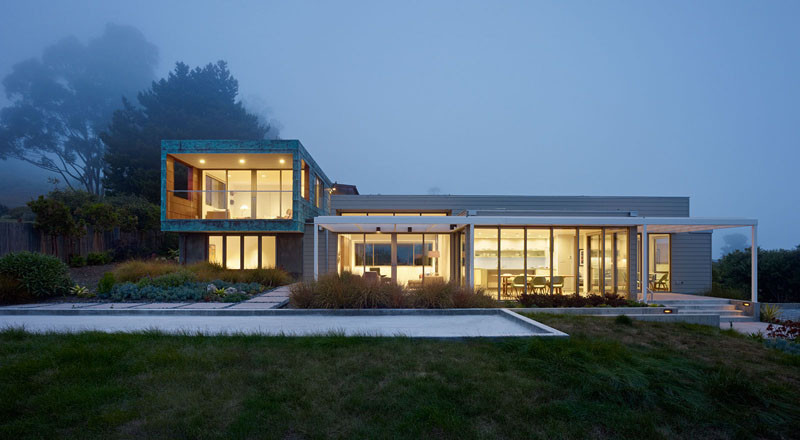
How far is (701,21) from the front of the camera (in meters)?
82.9

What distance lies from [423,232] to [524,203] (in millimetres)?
5903

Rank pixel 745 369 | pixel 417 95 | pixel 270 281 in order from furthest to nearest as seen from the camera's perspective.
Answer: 1. pixel 417 95
2. pixel 270 281
3. pixel 745 369

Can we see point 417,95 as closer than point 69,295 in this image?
No

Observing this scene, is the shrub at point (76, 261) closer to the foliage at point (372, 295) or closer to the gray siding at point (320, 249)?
the gray siding at point (320, 249)

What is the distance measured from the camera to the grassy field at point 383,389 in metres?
3.00

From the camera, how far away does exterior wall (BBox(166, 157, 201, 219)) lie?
13.9 meters

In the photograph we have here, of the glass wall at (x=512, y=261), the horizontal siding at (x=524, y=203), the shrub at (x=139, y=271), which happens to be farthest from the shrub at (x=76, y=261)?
the glass wall at (x=512, y=261)

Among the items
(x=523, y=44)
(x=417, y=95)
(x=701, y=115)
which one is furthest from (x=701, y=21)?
(x=417, y=95)

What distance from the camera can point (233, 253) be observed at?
1553 centimetres

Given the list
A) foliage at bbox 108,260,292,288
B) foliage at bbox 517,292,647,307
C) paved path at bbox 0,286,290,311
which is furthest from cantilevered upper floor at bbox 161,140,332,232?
foliage at bbox 517,292,647,307

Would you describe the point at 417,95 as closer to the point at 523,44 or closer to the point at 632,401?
the point at 523,44

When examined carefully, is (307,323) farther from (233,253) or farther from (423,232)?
(233,253)

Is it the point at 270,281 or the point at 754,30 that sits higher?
the point at 754,30

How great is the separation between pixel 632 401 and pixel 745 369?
2318mm
